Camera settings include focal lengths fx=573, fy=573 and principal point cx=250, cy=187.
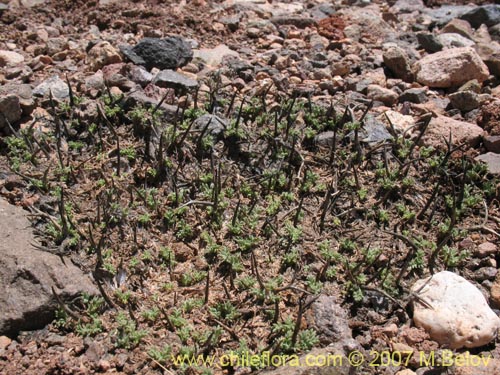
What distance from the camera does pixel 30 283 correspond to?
10.2ft

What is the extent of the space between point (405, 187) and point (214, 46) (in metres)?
2.28

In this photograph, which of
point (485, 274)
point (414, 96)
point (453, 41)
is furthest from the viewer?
point (453, 41)

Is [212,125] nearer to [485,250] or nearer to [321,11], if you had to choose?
[485,250]

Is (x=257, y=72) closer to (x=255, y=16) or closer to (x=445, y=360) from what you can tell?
(x=255, y=16)

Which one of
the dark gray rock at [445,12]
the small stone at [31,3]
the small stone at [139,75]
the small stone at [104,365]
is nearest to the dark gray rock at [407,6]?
the dark gray rock at [445,12]

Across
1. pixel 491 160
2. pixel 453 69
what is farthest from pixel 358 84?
pixel 491 160

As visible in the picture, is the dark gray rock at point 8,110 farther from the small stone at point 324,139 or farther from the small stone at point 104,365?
the small stone at point 324,139

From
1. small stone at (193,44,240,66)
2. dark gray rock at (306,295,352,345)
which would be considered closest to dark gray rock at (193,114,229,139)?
small stone at (193,44,240,66)

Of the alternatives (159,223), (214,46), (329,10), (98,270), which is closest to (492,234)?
(159,223)

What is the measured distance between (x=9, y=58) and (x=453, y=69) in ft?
11.9

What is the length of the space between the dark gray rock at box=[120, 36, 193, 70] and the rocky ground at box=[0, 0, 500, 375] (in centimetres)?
2

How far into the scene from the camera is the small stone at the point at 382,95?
4.55m

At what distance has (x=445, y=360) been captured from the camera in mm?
2971

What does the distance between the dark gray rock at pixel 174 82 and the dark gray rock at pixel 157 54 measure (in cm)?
23
